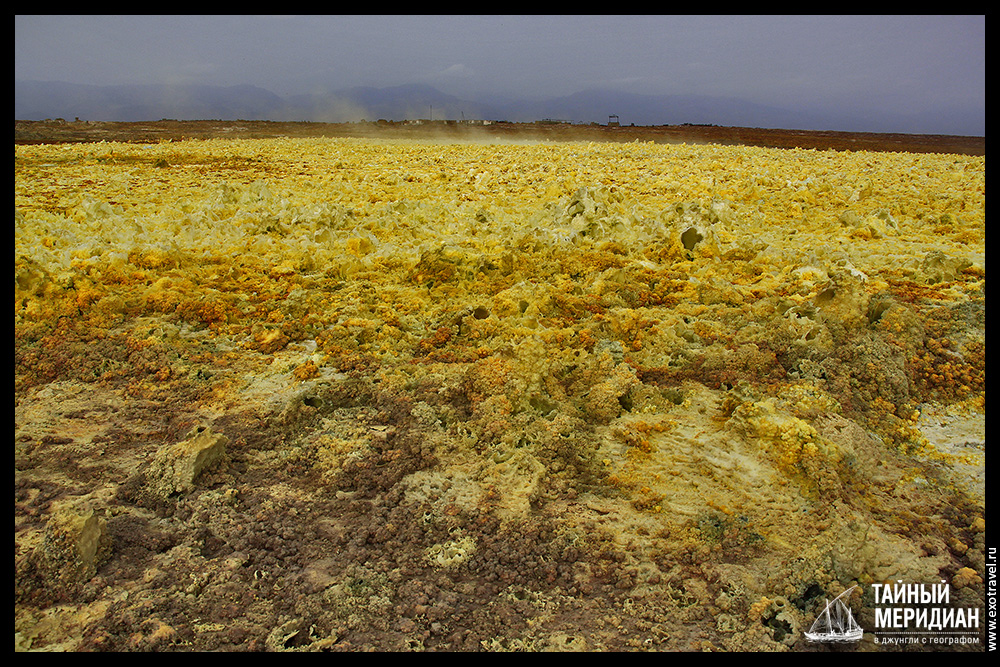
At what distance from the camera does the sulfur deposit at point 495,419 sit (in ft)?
9.30

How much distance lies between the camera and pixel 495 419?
166 inches

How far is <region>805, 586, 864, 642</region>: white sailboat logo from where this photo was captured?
267 cm

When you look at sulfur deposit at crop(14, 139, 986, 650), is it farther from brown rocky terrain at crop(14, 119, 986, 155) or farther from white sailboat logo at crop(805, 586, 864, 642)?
brown rocky terrain at crop(14, 119, 986, 155)

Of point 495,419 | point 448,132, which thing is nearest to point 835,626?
point 495,419

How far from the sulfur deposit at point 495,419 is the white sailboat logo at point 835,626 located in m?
0.10

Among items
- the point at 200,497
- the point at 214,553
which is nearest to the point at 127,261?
the point at 200,497

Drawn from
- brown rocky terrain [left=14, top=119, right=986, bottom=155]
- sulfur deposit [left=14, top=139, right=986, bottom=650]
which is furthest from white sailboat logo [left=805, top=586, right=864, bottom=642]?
brown rocky terrain [left=14, top=119, right=986, bottom=155]

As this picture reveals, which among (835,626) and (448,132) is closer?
(835,626)

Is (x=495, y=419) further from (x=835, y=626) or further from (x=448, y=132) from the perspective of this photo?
(x=448, y=132)

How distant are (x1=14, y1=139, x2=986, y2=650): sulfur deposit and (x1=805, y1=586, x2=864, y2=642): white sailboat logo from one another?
99 mm

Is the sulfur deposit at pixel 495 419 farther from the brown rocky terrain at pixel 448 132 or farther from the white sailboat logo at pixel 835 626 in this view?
the brown rocky terrain at pixel 448 132

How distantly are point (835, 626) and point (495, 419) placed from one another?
2.31 m

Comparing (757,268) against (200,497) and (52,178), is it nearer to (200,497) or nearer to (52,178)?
(200,497)

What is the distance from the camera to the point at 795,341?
16.1 ft
